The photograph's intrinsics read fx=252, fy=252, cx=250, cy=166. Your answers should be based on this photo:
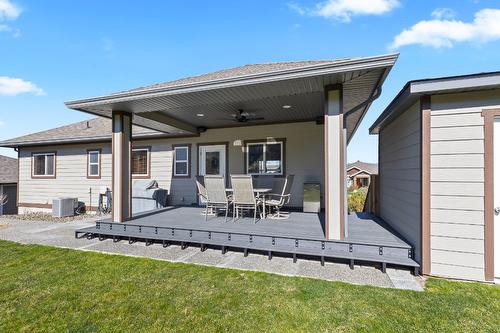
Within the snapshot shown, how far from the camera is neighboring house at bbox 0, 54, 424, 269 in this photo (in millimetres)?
3920

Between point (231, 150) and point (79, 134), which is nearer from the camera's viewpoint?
point (231, 150)

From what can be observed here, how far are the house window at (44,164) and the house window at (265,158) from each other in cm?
838

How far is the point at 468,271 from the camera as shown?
3199 millimetres

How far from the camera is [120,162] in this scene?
555cm

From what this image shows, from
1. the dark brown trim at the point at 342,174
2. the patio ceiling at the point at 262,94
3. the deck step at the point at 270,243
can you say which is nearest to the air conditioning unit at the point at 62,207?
the patio ceiling at the point at 262,94

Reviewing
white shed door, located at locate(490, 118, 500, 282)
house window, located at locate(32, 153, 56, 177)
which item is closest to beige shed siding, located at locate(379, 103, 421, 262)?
white shed door, located at locate(490, 118, 500, 282)

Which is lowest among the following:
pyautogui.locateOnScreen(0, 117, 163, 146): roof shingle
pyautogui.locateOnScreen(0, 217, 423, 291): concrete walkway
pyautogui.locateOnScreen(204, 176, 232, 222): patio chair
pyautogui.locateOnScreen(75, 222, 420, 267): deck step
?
pyautogui.locateOnScreen(0, 217, 423, 291): concrete walkway

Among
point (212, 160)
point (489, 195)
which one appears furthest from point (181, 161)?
point (489, 195)

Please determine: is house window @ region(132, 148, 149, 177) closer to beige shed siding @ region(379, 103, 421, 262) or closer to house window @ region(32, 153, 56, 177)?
house window @ region(32, 153, 56, 177)

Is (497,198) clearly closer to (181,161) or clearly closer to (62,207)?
(181,161)

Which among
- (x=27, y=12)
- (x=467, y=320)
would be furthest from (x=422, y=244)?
(x=27, y=12)

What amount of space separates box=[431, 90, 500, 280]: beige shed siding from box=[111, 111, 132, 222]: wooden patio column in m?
5.68

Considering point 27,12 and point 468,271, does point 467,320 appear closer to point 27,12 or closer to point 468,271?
point 468,271

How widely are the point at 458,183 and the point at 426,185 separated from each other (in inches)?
13.7
